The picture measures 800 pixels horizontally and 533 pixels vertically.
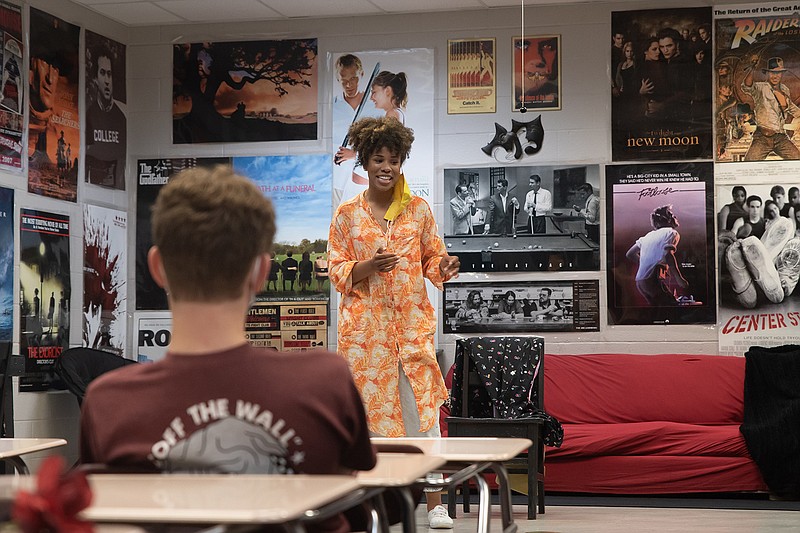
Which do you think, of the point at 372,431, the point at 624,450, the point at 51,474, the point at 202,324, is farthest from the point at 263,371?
A: the point at 624,450

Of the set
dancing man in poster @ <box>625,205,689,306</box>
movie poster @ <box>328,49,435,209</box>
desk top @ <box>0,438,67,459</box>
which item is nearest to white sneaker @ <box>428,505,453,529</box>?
desk top @ <box>0,438,67,459</box>

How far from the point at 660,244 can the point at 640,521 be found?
2367mm

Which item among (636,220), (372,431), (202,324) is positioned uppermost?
(636,220)

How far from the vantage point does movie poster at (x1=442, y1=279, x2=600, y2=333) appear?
281 inches

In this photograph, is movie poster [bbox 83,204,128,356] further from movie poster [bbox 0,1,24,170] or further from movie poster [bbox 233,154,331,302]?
movie poster [bbox 233,154,331,302]

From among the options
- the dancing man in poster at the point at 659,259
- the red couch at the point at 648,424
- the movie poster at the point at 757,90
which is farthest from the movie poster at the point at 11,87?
the movie poster at the point at 757,90

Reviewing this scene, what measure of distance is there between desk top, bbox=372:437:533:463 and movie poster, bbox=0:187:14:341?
4.32 meters

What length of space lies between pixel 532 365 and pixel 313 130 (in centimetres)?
255

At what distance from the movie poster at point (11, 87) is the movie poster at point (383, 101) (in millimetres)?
2076

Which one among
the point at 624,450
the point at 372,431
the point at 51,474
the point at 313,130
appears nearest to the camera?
the point at 51,474

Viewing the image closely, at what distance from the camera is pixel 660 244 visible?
7.09 m

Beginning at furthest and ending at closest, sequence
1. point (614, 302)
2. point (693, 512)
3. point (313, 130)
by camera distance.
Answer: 1. point (313, 130)
2. point (614, 302)
3. point (693, 512)

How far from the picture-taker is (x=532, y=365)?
236 inches

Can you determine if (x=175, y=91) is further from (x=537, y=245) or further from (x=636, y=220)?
(x=636, y=220)
